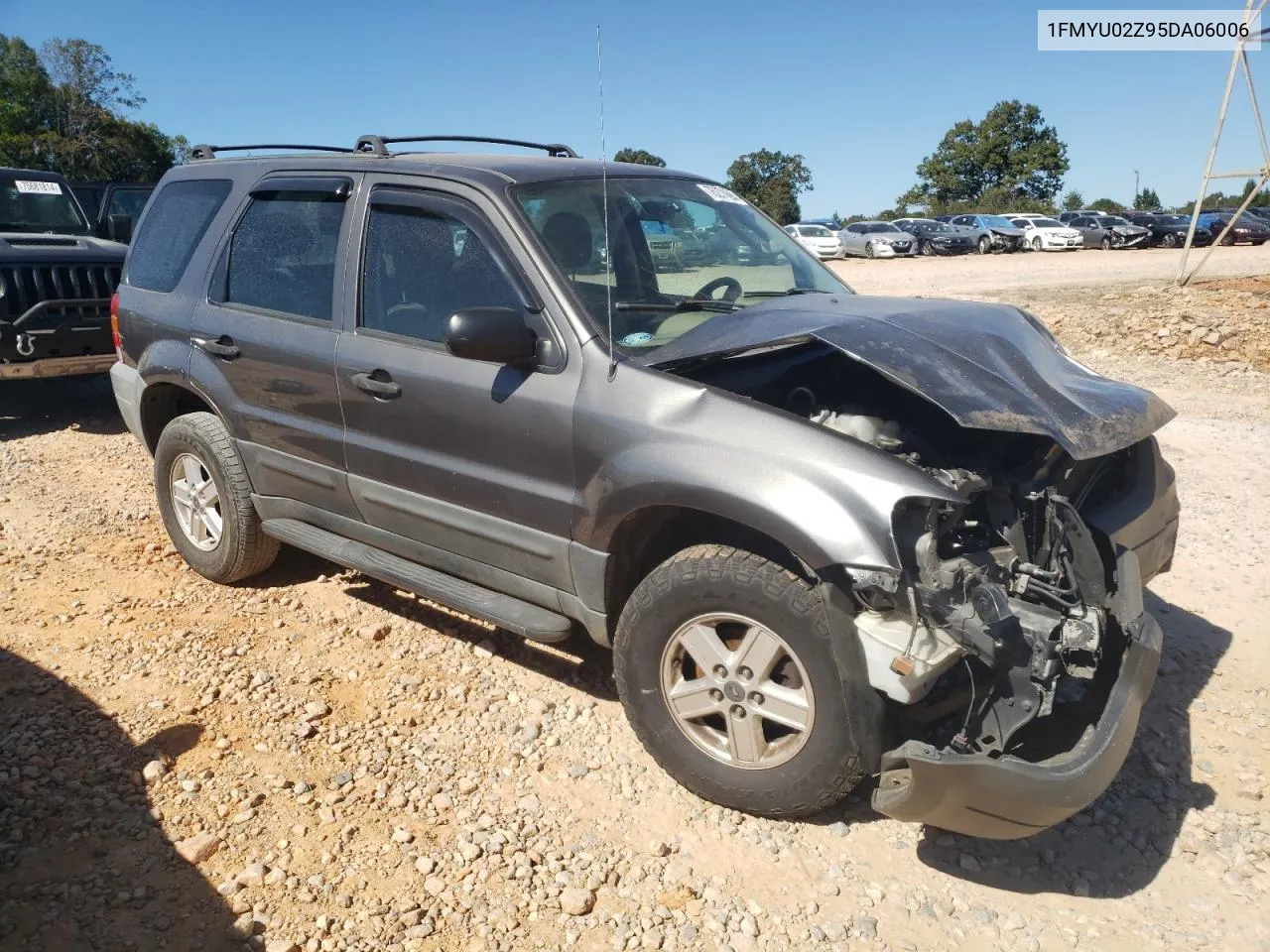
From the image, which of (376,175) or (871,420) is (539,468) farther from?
(376,175)

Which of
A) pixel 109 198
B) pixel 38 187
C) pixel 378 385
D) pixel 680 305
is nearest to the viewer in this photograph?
pixel 680 305

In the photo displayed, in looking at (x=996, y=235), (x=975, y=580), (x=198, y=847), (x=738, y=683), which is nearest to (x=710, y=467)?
(x=738, y=683)

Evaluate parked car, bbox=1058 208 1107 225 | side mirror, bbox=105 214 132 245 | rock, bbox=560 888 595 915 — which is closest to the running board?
rock, bbox=560 888 595 915

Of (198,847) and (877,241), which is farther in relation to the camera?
(877,241)

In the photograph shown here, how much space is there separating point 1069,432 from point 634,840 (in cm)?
Result: 185

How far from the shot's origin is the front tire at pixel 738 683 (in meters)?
2.87

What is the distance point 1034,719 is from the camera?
A: 2.95 m

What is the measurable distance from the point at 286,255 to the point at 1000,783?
3579mm

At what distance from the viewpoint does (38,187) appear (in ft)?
32.2

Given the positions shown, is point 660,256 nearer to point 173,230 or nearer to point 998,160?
point 173,230

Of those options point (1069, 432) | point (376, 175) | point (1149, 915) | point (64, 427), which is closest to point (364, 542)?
point (376, 175)

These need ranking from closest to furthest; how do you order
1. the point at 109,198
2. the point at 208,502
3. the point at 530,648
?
1. the point at 530,648
2. the point at 208,502
3. the point at 109,198

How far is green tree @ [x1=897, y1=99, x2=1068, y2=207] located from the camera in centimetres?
→ 6606

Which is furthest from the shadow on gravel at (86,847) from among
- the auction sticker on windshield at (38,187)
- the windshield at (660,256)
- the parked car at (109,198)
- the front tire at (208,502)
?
the parked car at (109,198)
